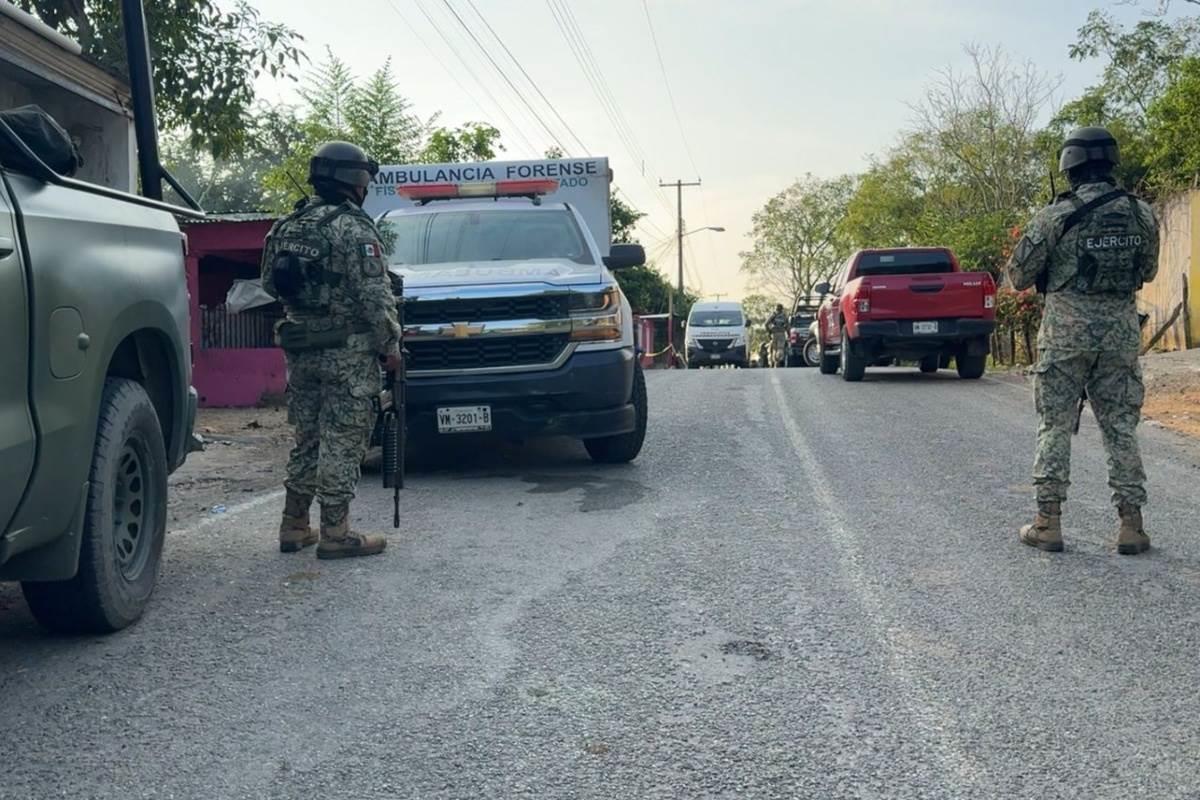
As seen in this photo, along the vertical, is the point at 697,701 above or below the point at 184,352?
below

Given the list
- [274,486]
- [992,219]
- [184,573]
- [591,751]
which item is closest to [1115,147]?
[591,751]

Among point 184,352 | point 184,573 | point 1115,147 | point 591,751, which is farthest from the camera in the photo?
point 1115,147

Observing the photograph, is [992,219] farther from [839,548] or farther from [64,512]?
[64,512]

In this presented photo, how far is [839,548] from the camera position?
579 cm

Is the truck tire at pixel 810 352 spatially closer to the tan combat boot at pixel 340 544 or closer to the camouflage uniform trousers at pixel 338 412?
the camouflage uniform trousers at pixel 338 412

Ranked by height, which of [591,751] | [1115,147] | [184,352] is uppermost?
[1115,147]

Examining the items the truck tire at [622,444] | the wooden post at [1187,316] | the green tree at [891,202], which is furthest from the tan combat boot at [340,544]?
the green tree at [891,202]

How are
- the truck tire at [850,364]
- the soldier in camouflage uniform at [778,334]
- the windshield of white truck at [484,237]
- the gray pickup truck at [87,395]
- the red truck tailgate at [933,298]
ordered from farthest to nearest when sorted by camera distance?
1. the soldier in camouflage uniform at [778,334]
2. the truck tire at [850,364]
3. the red truck tailgate at [933,298]
4. the windshield of white truck at [484,237]
5. the gray pickup truck at [87,395]

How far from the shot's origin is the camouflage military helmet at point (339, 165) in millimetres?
5786

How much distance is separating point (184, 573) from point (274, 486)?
307 centimetres

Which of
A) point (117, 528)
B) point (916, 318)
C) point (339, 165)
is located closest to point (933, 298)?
point (916, 318)

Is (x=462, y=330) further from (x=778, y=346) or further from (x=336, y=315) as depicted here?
(x=778, y=346)

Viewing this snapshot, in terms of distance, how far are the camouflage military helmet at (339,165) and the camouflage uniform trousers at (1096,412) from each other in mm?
3483

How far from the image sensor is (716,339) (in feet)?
119
